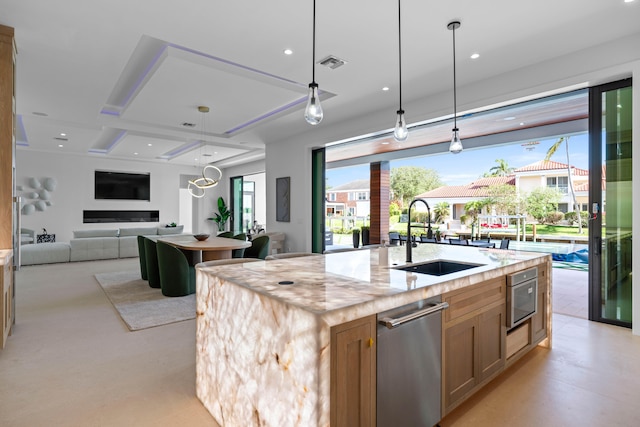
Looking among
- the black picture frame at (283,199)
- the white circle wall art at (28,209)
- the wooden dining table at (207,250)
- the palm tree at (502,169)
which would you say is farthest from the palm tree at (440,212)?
Answer: the white circle wall art at (28,209)

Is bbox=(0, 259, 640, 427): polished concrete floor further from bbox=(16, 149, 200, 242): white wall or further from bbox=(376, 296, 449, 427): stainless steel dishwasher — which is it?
bbox=(16, 149, 200, 242): white wall

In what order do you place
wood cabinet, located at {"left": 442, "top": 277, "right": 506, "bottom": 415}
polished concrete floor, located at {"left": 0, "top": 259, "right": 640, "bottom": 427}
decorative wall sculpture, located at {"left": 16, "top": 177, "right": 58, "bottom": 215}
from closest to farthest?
1. wood cabinet, located at {"left": 442, "top": 277, "right": 506, "bottom": 415}
2. polished concrete floor, located at {"left": 0, "top": 259, "right": 640, "bottom": 427}
3. decorative wall sculpture, located at {"left": 16, "top": 177, "right": 58, "bottom": 215}

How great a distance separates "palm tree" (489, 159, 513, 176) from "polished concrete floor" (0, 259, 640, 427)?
886 centimetres

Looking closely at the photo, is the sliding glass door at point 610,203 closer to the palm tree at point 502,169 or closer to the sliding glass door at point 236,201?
the palm tree at point 502,169

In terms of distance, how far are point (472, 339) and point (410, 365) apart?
2.08ft

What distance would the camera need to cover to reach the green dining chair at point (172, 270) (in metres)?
4.61

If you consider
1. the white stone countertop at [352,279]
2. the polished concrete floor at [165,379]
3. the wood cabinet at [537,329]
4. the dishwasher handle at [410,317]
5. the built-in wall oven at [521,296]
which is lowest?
the polished concrete floor at [165,379]

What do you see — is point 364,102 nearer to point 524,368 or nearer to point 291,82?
point 291,82

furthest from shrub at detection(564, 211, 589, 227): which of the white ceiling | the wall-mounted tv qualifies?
the wall-mounted tv

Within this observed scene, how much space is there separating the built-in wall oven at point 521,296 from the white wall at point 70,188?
430 inches

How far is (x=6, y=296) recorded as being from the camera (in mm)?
2996

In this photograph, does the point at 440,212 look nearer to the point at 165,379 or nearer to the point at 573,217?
the point at 573,217

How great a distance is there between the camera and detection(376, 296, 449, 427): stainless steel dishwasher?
1.45 meters

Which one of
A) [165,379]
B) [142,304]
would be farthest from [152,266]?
[165,379]
